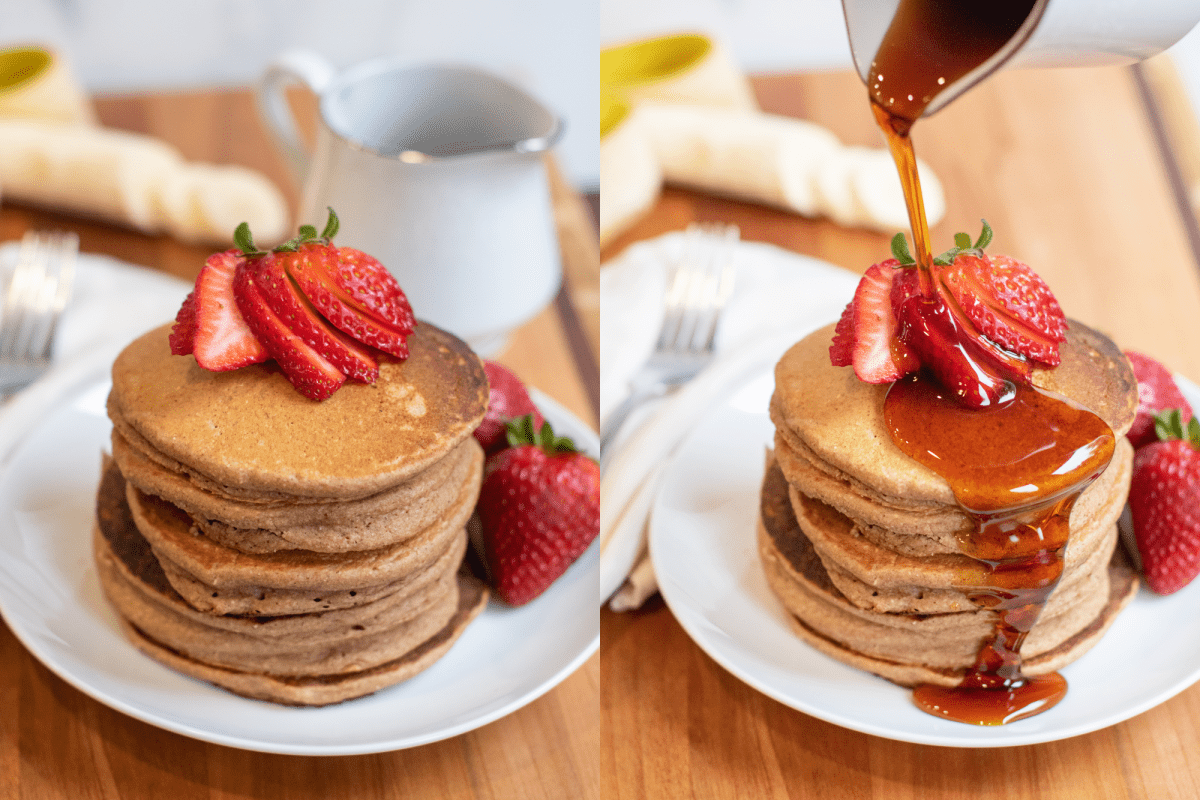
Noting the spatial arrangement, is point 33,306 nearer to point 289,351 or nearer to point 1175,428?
point 289,351

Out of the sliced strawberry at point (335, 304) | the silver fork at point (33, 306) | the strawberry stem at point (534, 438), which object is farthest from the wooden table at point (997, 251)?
the silver fork at point (33, 306)

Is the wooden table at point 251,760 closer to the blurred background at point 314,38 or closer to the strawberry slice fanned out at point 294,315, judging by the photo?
the strawberry slice fanned out at point 294,315

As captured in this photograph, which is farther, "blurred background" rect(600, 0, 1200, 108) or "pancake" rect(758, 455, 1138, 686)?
"blurred background" rect(600, 0, 1200, 108)

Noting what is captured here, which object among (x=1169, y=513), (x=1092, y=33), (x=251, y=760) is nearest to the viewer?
(x=1092, y=33)

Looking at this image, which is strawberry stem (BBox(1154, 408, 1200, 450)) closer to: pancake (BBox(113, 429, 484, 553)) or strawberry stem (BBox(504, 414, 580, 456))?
strawberry stem (BBox(504, 414, 580, 456))

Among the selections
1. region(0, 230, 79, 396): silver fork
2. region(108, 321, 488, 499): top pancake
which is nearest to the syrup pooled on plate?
region(108, 321, 488, 499): top pancake

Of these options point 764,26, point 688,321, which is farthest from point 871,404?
point 764,26
